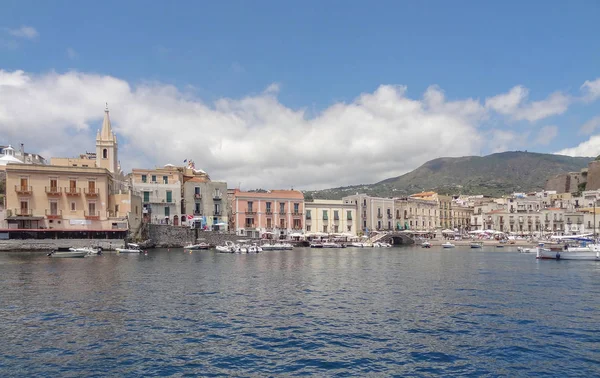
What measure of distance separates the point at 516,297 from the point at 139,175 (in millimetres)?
67219

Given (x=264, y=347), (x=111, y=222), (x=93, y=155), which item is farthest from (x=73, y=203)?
(x=264, y=347)

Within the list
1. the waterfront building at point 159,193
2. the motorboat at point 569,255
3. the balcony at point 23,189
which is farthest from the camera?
the waterfront building at point 159,193

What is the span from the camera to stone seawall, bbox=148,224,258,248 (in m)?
75.8

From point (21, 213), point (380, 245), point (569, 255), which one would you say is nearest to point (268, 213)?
point (380, 245)

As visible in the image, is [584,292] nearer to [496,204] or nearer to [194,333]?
[194,333]

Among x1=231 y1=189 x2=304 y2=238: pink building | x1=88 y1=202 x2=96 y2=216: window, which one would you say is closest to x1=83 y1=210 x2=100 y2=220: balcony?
x1=88 y1=202 x2=96 y2=216: window

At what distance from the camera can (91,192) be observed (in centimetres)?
6694

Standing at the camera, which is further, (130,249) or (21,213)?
(21,213)

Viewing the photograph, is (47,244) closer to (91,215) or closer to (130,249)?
(91,215)

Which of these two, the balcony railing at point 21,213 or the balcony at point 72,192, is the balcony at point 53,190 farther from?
the balcony railing at point 21,213

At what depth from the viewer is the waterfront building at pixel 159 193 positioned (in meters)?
80.1

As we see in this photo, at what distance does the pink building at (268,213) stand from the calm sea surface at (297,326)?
53.4m

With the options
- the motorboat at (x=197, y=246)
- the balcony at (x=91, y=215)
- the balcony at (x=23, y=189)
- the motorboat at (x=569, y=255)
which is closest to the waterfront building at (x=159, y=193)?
the motorboat at (x=197, y=246)

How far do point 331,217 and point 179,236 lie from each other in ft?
103
